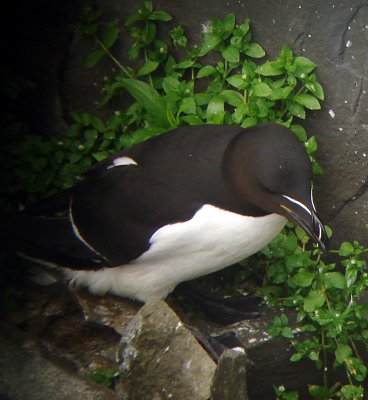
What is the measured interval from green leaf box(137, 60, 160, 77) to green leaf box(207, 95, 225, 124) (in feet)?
1.05

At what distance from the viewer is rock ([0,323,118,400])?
3.68 meters

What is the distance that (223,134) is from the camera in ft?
14.4

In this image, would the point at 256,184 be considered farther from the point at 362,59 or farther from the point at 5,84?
the point at 5,84

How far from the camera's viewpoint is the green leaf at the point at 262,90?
462 cm

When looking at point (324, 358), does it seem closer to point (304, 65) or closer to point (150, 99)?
point (304, 65)

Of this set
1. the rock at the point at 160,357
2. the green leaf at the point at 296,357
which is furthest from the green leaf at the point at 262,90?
the rock at the point at 160,357

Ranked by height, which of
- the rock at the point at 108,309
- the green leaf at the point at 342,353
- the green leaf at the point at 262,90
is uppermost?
the green leaf at the point at 262,90

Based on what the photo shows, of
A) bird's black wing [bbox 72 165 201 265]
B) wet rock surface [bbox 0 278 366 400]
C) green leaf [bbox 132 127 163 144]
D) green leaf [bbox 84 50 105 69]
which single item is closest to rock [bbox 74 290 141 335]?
wet rock surface [bbox 0 278 366 400]

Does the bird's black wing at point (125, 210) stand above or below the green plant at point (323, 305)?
above

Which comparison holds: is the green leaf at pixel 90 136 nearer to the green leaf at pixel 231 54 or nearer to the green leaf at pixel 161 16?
the green leaf at pixel 161 16

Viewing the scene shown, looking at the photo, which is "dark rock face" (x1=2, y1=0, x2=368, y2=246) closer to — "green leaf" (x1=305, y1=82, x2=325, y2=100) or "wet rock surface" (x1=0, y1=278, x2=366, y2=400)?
"green leaf" (x1=305, y1=82, x2=325, y2=100)

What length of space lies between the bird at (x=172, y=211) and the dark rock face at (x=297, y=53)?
0.45 metres

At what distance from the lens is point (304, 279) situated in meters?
4.60

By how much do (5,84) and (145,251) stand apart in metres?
1.21
